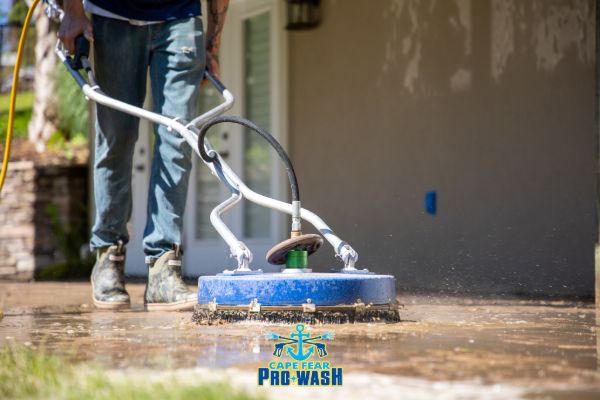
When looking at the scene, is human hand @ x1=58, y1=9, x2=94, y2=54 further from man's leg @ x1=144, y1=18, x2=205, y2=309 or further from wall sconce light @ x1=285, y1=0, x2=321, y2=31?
wall sconce light @ x1=285, y1=0, x2=321, y2=31

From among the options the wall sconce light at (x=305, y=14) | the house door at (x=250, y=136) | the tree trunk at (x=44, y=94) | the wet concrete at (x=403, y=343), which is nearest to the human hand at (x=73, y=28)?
the wet concrete at (x=403, y=343)

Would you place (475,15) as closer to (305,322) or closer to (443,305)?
(443,305)

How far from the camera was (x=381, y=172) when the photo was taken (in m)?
7.08

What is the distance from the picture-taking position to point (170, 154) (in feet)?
14.3

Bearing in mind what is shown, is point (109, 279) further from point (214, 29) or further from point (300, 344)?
point (300, 344)

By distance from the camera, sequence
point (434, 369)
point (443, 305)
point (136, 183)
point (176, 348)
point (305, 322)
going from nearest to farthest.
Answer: point (434, 369)
point (176, 348)
point (305, 322)
point (443, 305)
point (136, 183)

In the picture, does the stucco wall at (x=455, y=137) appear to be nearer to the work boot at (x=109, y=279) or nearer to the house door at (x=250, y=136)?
the house door at (x=250, y=136)

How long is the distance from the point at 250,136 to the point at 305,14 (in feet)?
3.74

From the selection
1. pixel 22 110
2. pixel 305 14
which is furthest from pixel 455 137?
pixel 22 110

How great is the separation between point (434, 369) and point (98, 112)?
258 cm

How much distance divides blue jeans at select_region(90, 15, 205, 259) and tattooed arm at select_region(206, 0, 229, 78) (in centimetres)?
17

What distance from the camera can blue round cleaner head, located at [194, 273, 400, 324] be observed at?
329 cm

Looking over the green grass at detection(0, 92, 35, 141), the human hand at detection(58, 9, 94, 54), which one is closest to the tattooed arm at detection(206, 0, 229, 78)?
the human hand at detection(58, 9, 94, 54)

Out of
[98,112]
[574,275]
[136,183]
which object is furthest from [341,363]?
[136,183]
